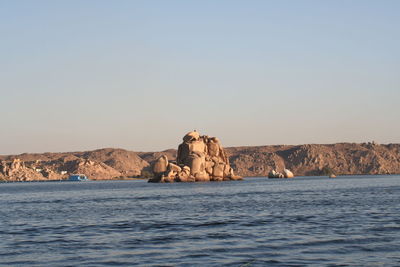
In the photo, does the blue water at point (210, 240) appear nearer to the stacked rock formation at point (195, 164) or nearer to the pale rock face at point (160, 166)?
the stacked rock formation at point (195, 164)

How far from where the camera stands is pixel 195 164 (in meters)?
170

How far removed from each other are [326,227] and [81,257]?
15.2 m

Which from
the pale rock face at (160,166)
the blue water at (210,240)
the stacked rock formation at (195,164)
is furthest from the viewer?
the pale rock face at (160,166)

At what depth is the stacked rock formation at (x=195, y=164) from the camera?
17025 centimetres

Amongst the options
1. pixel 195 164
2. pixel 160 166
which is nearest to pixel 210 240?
pixel 195 164

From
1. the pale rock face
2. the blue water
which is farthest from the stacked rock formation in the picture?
the blue water

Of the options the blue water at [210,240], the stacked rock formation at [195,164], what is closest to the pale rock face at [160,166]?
the stacked rock formation at [195,164]

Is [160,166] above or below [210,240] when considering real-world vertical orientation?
above

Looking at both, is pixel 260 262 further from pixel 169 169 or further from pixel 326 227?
pixel 169 169

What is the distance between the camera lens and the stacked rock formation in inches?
6703

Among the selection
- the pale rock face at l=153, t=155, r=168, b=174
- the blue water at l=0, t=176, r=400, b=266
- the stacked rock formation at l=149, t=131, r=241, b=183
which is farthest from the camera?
the pale rock face at l=153, t=155, r=168, b=174

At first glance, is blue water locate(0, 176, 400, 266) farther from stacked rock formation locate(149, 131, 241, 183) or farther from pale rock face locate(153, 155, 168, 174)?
pale rock face locate(153, 155, 168, 174)

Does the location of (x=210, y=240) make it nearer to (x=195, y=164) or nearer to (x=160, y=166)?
(x=195, y=164)

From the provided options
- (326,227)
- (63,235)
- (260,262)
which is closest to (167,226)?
(63,235)
